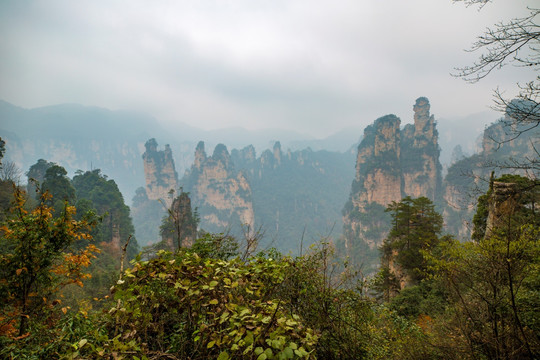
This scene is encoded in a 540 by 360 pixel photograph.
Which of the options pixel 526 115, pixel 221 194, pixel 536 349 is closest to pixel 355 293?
pixel 536 349

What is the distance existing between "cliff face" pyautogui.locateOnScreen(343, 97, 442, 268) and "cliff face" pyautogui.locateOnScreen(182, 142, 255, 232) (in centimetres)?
3877

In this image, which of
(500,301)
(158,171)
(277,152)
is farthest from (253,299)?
(277,152)

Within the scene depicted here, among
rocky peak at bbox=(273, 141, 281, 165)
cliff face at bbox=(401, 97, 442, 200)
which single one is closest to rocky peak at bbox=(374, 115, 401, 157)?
cliff face at bbox=(401, 97, 442, 200)

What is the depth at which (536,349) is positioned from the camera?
338 cm

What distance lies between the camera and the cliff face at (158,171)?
78500mm

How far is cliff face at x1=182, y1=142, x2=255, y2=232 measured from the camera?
87.1 m

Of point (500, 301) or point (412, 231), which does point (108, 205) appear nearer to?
point (412, 231)

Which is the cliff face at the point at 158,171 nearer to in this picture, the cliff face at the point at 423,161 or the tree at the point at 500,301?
the cliff face at the point at 423,161

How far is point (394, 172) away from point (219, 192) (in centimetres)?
5672

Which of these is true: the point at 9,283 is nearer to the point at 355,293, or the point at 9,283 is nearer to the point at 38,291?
the point at 38,291

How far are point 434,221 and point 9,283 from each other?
20529 millimetres

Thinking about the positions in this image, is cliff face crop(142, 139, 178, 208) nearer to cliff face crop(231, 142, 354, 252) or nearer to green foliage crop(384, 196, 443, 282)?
cliff face crop(231, 142, 354, 252)

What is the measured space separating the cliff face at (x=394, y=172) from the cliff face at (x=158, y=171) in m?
58.1

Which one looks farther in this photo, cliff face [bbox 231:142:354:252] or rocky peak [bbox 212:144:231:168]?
cliff face [bbox 231:142:354:252]
